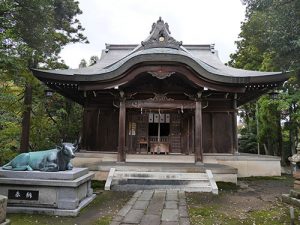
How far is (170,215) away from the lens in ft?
18.2

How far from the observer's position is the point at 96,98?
43.8ft

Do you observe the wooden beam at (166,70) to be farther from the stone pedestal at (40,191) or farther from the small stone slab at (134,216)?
the small stone slab at (134,216)

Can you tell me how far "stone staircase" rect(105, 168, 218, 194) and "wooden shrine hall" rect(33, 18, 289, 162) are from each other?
1.59 m

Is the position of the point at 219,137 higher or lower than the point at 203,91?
lower

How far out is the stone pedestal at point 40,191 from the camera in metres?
5.66

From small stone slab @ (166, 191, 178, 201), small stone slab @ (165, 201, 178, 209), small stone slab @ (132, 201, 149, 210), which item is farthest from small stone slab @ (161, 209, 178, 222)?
small stone slab @ (166, 191, 178, 201)

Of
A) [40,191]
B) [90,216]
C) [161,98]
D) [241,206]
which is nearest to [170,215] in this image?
[90,216]

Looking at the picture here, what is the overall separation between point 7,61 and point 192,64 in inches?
267

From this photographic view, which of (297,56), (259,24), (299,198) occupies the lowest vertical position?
(299,198)

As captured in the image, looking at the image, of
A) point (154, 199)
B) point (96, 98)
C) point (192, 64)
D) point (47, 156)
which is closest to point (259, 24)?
point (192, 64)

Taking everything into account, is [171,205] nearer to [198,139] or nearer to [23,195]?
[23,195]

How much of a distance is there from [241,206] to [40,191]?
16.7 feet

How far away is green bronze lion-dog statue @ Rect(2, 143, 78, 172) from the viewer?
6074mm

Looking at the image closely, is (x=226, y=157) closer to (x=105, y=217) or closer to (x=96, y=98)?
(x=96, y=98)
